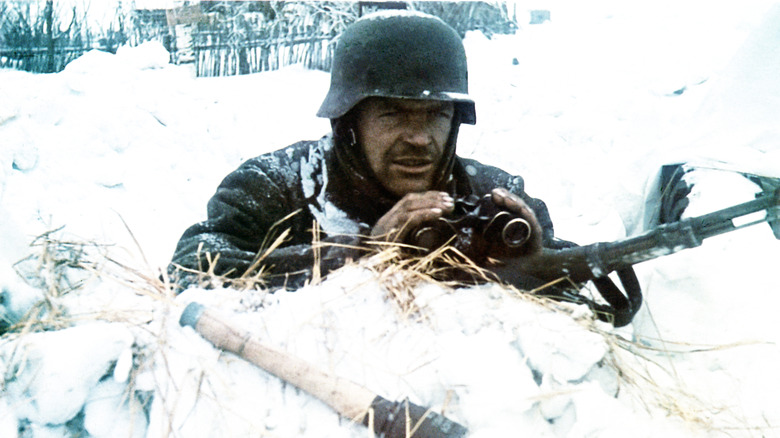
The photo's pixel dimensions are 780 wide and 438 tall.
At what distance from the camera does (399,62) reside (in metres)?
2.36

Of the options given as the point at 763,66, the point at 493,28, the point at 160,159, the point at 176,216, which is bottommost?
the point at 176,216

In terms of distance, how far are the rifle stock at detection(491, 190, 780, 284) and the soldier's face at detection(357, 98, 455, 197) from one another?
0.71m

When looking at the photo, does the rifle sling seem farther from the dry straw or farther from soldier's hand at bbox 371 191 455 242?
soldier's hand at bbox 371 191 455 242

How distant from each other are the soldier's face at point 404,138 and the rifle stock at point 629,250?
2.34ft

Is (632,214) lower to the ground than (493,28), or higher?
lower

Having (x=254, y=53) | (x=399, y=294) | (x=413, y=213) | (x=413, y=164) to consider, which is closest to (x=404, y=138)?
(x=413, y=164)

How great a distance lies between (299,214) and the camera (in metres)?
2.60

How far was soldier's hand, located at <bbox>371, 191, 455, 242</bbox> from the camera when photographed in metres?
1.84

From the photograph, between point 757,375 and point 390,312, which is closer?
point 390,312

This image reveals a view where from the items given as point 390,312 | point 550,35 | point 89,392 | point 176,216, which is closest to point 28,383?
point 89,392

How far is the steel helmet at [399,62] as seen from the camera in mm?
2352

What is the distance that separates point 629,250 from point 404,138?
101cm

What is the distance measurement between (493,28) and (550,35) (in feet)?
3.60

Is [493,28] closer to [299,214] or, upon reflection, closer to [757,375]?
[299,214]
